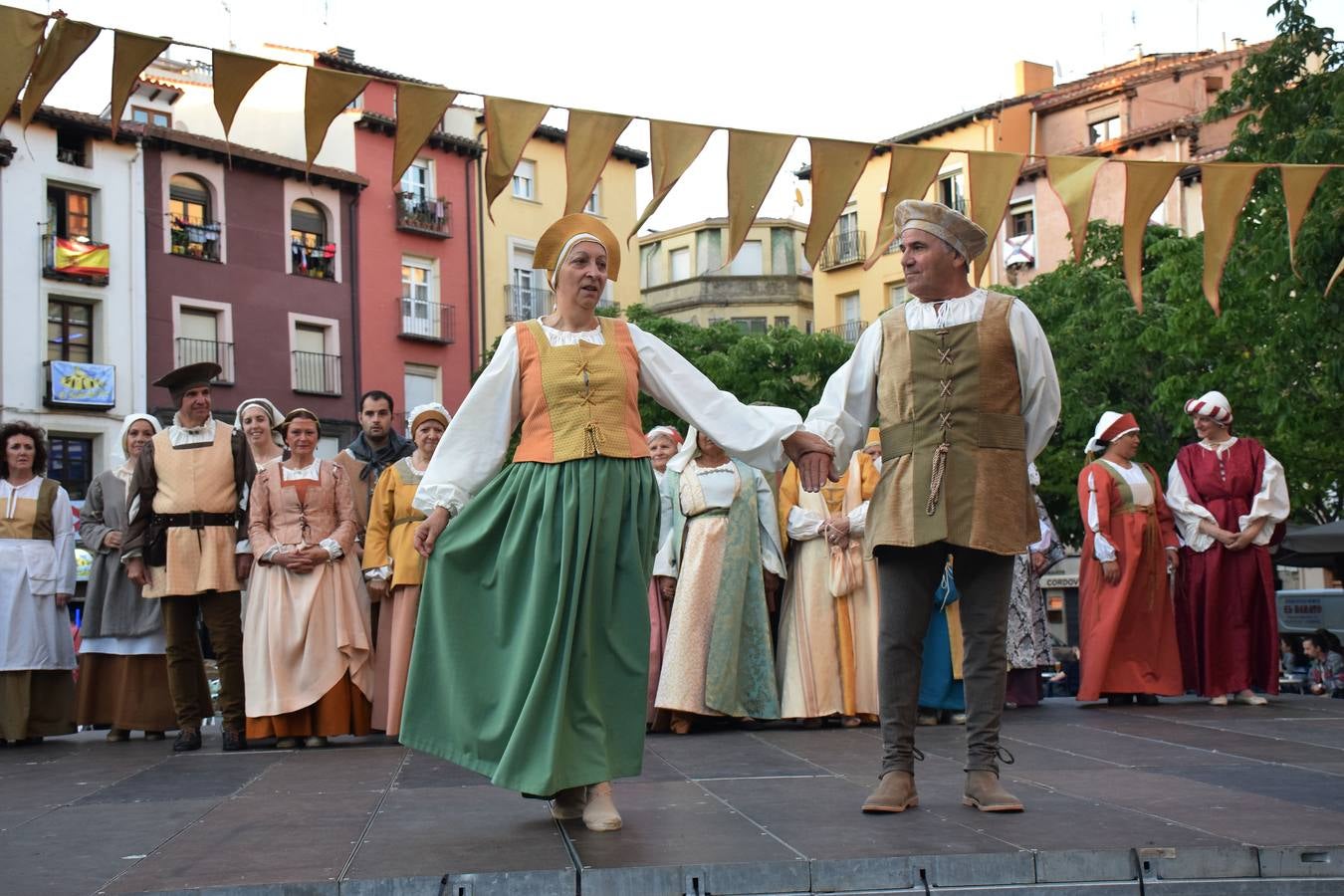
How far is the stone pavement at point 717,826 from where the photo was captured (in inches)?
172

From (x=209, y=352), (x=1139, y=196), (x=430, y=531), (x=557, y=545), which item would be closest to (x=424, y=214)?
(x=209, y=352)

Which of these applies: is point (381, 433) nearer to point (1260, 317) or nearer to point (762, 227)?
point (1260, 317)

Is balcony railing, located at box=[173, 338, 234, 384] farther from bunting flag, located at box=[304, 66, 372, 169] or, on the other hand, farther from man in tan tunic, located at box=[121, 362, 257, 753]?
bunting flag, located at box=[304, 66, 372, 169]

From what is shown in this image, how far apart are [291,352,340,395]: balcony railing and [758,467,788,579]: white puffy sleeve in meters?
30.4

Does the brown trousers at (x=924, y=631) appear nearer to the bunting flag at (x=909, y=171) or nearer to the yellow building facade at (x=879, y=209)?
the bunting flag at (x=909, y=171)

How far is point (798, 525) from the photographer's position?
9945mm

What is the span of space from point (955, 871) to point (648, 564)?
173cm

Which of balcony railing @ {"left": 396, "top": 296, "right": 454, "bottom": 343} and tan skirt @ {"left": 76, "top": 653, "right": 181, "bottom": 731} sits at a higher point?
balcony railing @ {"left": 396, "top": 296, "right": 454, "bottom": 343}

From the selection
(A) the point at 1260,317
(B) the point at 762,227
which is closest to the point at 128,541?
(A) the point at 1260,317

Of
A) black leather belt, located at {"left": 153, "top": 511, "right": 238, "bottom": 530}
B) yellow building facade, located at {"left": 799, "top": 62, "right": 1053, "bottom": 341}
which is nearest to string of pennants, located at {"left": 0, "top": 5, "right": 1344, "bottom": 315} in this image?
black leather belt, located at {"left": 153, "top": 511, "right": 238, "bottom": 530}

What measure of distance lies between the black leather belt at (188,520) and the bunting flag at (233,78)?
9.37ft

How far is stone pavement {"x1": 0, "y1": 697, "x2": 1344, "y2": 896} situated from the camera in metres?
4.37

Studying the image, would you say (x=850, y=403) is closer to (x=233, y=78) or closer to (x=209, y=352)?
(x=233, y=78)

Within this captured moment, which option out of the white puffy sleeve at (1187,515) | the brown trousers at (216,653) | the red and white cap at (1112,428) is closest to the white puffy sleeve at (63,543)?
the brown trousers at (216,653)
